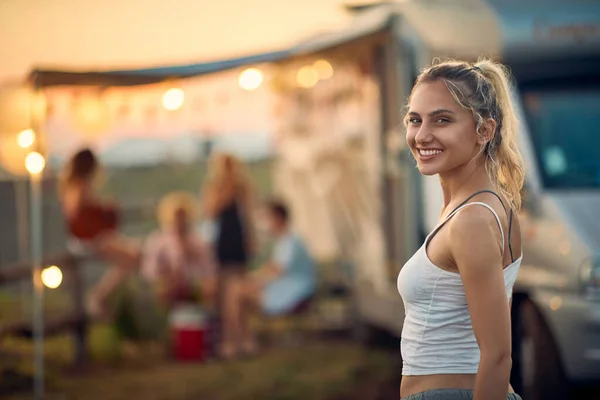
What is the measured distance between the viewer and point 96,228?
373 inches

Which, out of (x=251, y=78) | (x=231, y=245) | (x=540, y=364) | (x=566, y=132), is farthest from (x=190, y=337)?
(x=566, y=132)

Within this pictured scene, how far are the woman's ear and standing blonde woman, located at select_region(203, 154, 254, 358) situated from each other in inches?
274

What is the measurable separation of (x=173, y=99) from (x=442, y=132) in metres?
5.65

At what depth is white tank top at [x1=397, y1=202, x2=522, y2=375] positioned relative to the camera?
232 centimetres

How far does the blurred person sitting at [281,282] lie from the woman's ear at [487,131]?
6.85 m

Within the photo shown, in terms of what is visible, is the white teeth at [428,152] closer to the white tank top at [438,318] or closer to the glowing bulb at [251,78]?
the white tank top at [438,318]

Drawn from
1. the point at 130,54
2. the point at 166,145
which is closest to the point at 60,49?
the point at 130,54

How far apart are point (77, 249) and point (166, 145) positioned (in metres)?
3.91

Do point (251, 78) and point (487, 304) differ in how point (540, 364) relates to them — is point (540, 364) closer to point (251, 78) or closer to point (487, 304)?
point (251, 78)

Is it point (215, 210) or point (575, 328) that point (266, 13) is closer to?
point (215, 210)

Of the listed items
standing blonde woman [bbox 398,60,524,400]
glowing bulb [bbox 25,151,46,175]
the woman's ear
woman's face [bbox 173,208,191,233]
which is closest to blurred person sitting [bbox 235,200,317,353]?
woman's face [bbox 173,208,191,233]

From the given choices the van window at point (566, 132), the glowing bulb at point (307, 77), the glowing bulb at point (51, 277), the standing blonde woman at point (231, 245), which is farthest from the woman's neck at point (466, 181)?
the glowing bulb at point (307, 77)

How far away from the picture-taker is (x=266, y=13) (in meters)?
9.84

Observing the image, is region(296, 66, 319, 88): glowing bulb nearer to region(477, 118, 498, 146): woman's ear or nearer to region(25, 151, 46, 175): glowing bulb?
region(25, 151, 46, 175): glowing bulb
